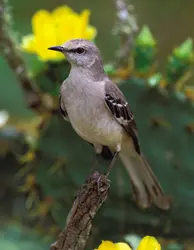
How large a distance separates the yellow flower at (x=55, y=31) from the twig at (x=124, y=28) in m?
0.10

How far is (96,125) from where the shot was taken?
1279mm

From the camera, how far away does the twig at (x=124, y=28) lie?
5.22ft

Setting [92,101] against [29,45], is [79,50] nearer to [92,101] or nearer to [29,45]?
[92,101]

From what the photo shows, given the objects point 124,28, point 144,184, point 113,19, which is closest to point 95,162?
point 144,184

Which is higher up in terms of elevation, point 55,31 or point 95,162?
point 55,31

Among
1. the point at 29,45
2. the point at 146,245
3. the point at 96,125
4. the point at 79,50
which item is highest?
the point at 29,45

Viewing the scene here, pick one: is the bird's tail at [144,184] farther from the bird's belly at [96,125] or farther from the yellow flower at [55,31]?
the yellow flower at [55,31]

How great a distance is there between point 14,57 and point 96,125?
42cm

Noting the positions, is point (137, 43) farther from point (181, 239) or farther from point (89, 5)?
point (89, 5)

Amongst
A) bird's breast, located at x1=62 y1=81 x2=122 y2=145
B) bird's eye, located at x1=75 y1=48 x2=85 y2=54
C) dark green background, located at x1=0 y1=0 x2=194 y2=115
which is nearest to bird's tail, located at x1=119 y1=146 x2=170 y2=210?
bird's breast, located at x1=62 y1=81 x2=122 y2=145

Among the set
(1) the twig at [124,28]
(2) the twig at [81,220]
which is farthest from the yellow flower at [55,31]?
(2) the twig at [81,220]

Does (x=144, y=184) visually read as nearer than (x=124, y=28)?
Yes

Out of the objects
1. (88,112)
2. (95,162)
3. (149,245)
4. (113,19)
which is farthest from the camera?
(113,19)

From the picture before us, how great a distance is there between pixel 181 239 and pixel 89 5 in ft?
5.17
